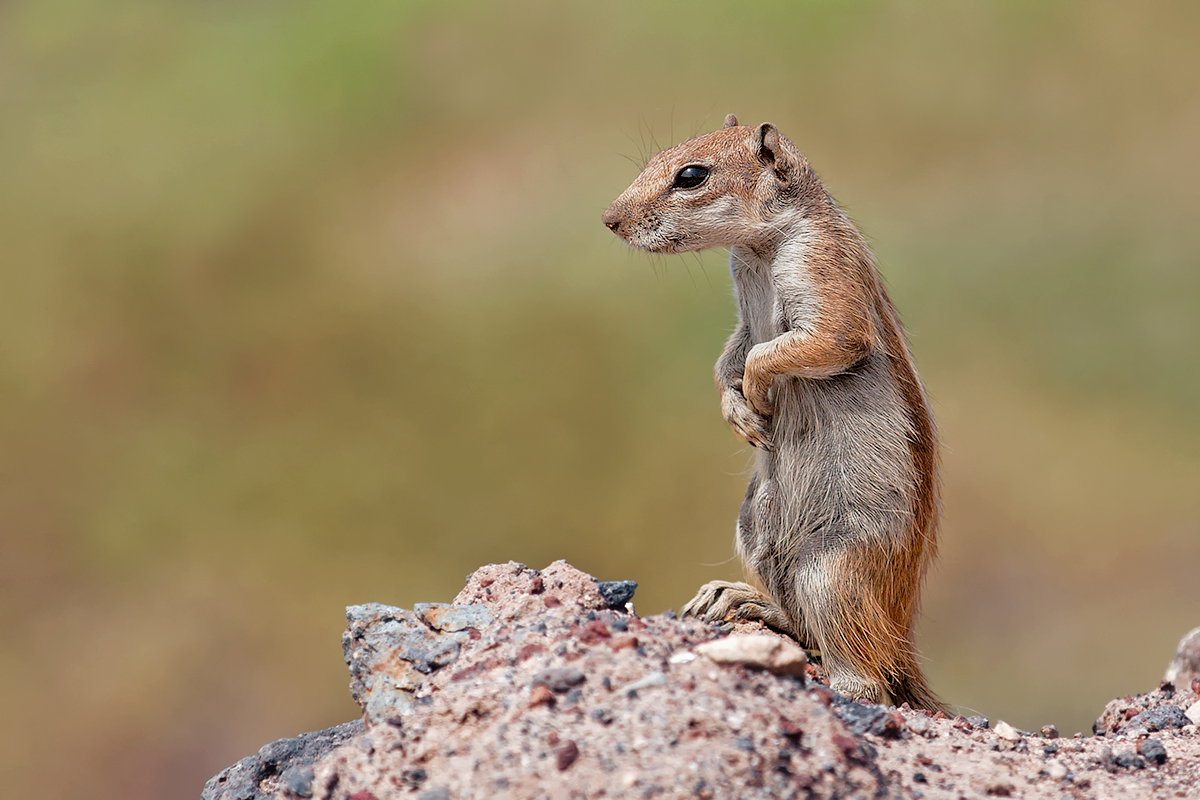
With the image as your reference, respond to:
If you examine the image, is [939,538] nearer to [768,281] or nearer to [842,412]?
[842,412]

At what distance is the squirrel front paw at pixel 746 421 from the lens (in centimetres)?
446

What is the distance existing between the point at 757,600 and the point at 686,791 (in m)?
2.09

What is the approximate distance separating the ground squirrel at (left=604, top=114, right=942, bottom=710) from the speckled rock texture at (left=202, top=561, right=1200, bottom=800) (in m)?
0.69

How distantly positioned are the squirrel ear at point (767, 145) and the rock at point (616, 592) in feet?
5.76

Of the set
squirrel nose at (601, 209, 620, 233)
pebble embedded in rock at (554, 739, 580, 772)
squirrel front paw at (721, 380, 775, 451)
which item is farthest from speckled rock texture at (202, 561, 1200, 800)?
squirrel nose at (601, 209, 620, 233)

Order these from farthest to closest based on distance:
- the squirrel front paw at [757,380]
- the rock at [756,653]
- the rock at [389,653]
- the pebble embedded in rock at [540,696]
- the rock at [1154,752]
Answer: the squirrel front paw at [757,380] < the rock at [1154,752] < the rock at [389,653] < the rock at [756,653] < the pebble embedded in rock at [540,696]

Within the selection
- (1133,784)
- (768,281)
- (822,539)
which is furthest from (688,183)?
(1133,784)

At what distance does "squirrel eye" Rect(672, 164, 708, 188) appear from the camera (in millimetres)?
4309

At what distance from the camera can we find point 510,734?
2773 mm

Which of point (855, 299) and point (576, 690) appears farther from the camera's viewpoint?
point (855, 299)

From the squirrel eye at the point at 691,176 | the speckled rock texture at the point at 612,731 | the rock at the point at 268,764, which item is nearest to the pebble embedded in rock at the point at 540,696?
the speckled rock texture at the point at 612,731

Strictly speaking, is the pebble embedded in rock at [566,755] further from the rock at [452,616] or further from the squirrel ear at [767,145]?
the squirrel ear at [767,145]

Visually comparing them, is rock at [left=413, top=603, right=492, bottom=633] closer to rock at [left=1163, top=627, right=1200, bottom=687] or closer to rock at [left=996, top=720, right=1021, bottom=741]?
rock at [left=996, top=720, right=1021, bottom=741]

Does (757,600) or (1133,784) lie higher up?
(757,600)
